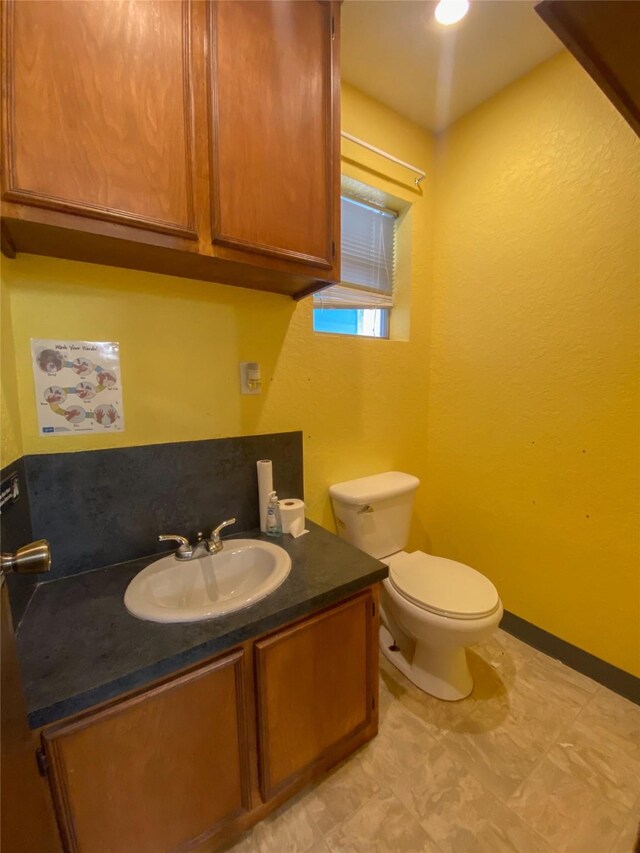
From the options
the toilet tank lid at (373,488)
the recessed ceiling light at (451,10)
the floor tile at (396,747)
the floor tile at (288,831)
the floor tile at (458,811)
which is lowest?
the floor tile at (288,831)

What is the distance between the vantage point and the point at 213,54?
2.91ft

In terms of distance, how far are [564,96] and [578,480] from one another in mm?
1551

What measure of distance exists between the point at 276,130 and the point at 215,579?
1.41 meters

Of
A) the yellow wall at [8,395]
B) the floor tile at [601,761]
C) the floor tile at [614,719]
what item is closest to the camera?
the yellow wall at [8,395]

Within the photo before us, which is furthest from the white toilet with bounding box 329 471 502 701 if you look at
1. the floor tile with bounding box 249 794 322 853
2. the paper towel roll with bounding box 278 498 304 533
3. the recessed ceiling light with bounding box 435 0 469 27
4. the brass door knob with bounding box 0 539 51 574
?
the recessed ceiling light with bounding box 435 0 469 27

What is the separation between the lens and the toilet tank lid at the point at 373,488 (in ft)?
4.91

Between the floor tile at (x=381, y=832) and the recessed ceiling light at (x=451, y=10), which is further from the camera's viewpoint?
the recessed ceiling light at (x=451, y=10)

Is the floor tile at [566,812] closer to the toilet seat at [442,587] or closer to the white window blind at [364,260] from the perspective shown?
the toilet seat at [442,587]

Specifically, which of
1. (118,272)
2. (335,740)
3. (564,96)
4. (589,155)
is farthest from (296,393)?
(564,96)

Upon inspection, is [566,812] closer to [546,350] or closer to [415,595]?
[415,595]

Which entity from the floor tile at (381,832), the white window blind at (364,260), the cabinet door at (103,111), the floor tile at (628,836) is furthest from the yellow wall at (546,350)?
the cabinet door at (103,111)

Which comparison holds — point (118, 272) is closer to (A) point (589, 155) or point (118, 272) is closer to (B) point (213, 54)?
(B) point (213, 54)

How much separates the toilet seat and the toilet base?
21 cm

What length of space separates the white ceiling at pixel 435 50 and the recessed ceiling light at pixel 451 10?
0.04 m
